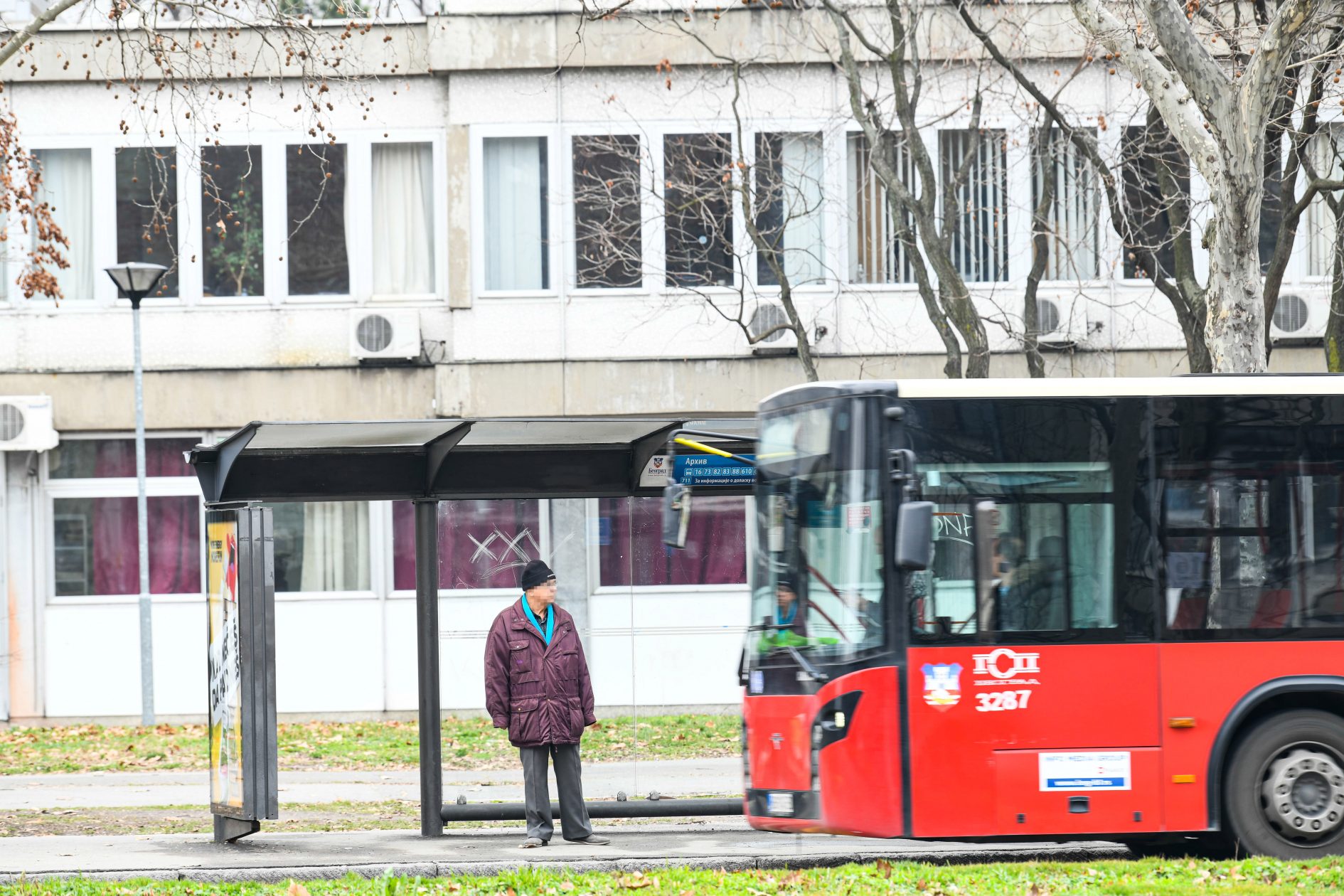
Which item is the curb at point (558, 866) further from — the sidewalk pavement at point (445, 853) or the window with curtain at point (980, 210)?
the window with curtain at point (980, 210)

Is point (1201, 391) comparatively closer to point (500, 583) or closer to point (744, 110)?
point (500, 583)

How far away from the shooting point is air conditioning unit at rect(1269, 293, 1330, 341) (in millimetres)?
19812

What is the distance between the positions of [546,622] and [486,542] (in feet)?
3.02

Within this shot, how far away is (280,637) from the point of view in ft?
65.4

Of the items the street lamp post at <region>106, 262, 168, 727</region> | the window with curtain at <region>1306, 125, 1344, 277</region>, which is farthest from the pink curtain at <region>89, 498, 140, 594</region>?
the window with curtain at <region>1306, 125, 1344, 277</region>

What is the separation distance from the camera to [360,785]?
14.6m

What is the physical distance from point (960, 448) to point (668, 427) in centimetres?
268

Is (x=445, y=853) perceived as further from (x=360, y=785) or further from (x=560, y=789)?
(x=360, y=785)

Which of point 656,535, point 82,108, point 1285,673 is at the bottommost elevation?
point 1285,673

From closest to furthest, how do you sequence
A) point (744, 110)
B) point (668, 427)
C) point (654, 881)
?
1. point (654, 881)
2. point (668, 427)
3. point (744, 110)

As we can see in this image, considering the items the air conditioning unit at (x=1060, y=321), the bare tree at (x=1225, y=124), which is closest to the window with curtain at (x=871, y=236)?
the air conditioning unit at (x=1060, y=321)

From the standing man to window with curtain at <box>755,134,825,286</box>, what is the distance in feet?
32.6

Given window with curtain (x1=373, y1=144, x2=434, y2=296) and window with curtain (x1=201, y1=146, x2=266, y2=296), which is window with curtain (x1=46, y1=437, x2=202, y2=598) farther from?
window with curtain (x1=373, y1=144, x2=434, y2=296)

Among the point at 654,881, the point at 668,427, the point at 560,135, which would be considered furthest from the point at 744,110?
the point at 654,881
